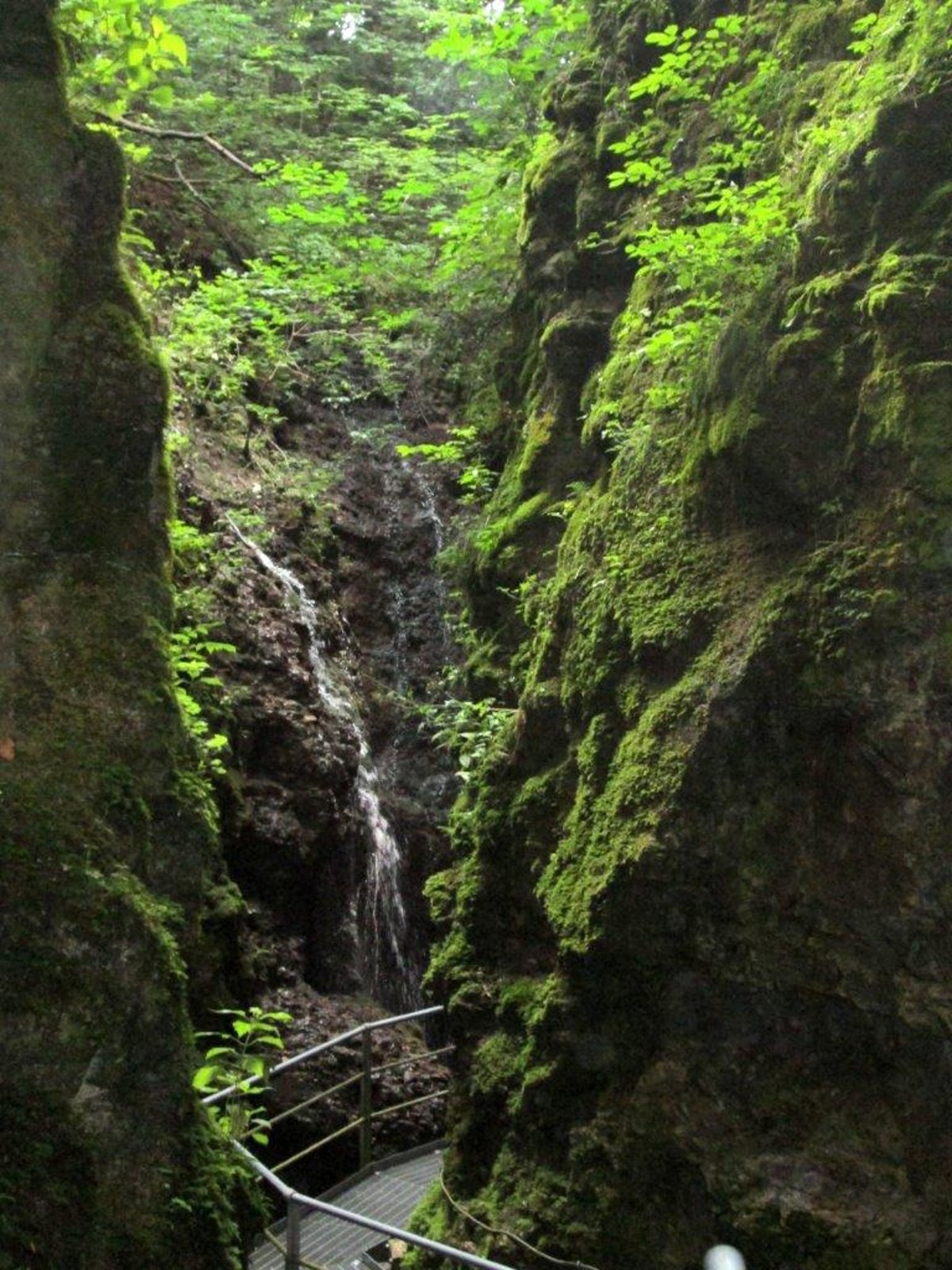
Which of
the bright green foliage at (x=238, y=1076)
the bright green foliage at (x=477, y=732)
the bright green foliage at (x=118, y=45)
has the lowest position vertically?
the bright green foliage at (x=238, y=1076)

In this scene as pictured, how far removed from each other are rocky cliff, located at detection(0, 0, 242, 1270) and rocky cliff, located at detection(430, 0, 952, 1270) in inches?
77.2

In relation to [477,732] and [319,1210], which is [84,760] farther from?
[477,732]

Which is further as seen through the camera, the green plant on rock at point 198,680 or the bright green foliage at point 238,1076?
the green plant on rock at point 198,680

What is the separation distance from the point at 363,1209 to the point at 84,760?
12.9 ft

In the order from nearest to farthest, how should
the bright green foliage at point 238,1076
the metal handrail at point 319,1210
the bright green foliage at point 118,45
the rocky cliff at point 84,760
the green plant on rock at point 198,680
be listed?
the rocky cliff at point 84,760 < the metal handrail at point 319,1210 < the bright green foliage at point 238,1076 < the bright green foliage at point 118,45 < the green plant on rock at point 198,680

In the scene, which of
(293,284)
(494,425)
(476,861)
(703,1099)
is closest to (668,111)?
(494,425)

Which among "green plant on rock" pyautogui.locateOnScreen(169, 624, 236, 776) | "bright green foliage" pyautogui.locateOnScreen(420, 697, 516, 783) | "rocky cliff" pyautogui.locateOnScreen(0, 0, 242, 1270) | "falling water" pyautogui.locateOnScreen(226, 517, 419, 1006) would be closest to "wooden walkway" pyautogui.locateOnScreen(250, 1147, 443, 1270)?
"falling water" pyautogui.locateOnScreen(226, 517, 419, 1006)

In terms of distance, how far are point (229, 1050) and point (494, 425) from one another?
7184 mm

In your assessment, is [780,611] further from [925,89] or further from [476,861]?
[476,861]

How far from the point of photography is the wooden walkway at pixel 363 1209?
6602 millimetres

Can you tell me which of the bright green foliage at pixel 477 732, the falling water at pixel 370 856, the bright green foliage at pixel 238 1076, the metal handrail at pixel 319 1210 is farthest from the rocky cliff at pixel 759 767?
the falling water at pixel 370 856

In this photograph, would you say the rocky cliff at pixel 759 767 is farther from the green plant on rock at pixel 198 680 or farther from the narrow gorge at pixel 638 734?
the green plant on rock at pixel 198 680

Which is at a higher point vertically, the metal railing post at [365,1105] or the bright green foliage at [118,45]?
the bright green foliage at [118,45]

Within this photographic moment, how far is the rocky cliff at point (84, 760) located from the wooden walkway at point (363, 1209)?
2064mm
